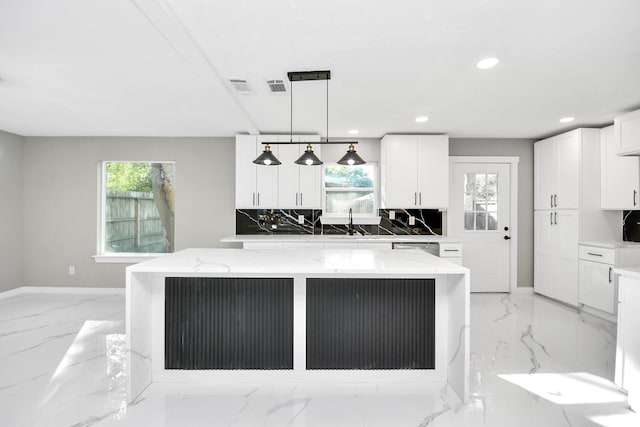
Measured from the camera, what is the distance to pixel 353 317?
8.04 feet

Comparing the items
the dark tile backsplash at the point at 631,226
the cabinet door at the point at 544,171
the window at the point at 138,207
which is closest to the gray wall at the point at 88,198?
the window at the point at 138,207

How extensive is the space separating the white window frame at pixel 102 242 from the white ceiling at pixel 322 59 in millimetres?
1149

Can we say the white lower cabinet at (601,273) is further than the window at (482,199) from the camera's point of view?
No

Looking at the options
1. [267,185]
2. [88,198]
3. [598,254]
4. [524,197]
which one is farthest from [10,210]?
[598,254]

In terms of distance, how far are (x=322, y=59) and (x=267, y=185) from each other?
8.41ft

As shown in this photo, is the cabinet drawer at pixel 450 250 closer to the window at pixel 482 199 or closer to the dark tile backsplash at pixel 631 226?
the window at pixel 482 199

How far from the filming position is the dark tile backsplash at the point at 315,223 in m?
5.18

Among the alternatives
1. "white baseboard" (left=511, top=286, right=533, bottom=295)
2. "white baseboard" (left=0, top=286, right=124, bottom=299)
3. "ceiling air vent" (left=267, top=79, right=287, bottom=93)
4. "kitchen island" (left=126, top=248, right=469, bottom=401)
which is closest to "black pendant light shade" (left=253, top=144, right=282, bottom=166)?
"ceiling air vent" (left=267, top=79, right=287, bottom=93)

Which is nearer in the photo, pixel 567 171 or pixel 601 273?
pixel 601 273

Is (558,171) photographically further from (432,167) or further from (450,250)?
(450,250)

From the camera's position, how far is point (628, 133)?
355 cm

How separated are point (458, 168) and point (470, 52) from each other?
2.98m

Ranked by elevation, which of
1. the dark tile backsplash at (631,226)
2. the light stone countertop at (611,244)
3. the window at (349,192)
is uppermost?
the window at (349,192)

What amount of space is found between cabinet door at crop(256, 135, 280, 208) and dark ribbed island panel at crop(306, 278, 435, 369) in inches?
103
